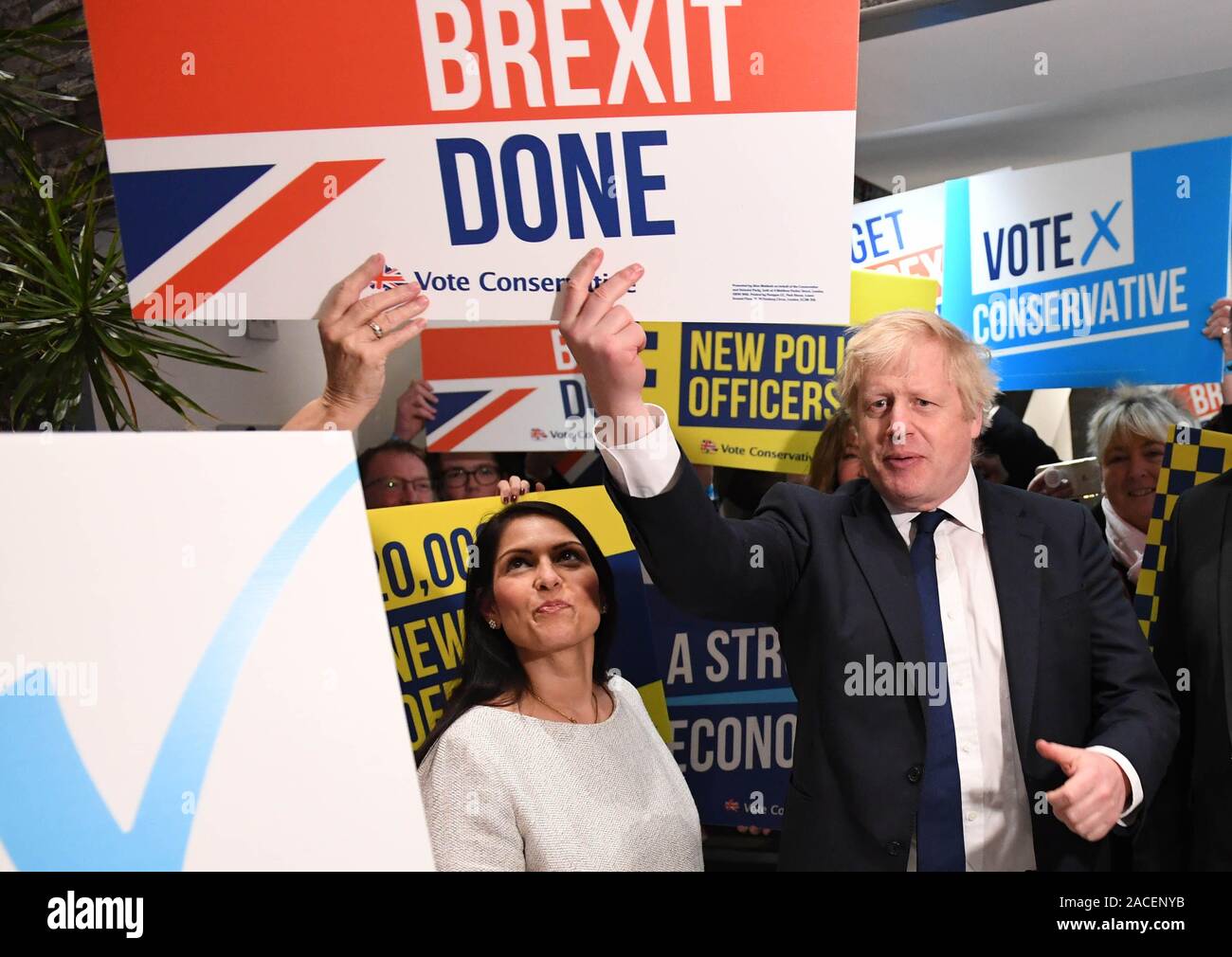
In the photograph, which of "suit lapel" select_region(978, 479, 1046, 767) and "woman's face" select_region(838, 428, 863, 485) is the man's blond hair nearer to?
"suit lapel" select_region(978, 479, 1046, 767)

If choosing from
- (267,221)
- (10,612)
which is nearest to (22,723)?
(10,612)

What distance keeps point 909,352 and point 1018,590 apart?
1.30ft

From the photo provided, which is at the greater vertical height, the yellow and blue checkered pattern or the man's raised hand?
the man's raised hand

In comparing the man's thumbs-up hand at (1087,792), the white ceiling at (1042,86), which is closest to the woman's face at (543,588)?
the man's thumbs-up hand at (1087,792)

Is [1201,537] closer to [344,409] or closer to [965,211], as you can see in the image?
[344,409]

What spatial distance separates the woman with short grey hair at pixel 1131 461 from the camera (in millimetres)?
3010

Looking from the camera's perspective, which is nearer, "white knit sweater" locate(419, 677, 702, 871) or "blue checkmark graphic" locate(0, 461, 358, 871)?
"blue checkmark graphic" locate(0, 461, 358, 871)

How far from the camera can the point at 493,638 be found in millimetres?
2215

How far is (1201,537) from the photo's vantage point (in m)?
1.94

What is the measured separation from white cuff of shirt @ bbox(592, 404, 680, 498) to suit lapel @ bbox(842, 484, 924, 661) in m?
0.37

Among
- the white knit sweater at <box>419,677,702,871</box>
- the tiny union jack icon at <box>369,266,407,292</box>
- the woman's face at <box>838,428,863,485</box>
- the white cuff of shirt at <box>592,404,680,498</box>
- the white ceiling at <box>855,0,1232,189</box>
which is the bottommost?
the white knit sweater at <box>419,677,702,871</box>

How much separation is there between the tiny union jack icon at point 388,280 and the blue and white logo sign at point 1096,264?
195cm

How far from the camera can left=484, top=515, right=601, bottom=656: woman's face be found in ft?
7.13

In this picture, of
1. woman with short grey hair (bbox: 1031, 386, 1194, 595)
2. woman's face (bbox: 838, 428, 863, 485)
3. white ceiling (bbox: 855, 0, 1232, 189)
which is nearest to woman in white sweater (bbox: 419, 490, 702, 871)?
woman's face (bbox: 838, 428, 863, 485)
